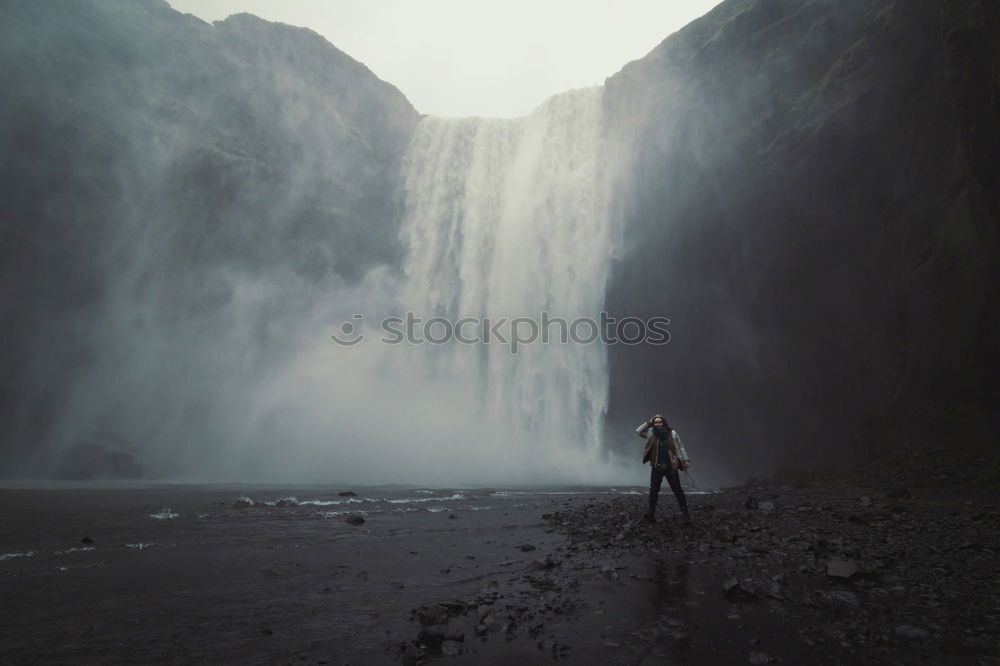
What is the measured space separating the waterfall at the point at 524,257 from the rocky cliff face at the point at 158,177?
17.2 feet

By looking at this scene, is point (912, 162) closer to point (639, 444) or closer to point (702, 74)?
point (702, 74)

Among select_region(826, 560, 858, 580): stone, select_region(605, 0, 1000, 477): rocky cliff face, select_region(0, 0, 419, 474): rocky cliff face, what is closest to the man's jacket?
select_region(826, 560, 858, 580): stone

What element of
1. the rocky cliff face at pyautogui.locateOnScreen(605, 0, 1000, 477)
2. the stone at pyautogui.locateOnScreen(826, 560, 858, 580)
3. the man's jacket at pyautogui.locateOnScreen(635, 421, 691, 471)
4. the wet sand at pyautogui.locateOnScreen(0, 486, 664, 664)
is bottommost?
the wet sand at pyautogui.locateOnScreen(0, 486, 664, 664)

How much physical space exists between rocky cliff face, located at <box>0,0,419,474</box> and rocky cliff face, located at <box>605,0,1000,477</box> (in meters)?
23.2

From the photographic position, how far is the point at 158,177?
36562 mm

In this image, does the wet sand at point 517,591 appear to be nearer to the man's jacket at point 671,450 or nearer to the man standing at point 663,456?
the man standing at point 663,456

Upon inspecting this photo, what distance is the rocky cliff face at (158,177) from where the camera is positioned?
3162 cm

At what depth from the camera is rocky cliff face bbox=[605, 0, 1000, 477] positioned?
57.9 feet

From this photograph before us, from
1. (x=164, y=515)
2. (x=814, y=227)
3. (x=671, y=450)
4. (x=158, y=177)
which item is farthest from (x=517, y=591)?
(x=158, y=177)

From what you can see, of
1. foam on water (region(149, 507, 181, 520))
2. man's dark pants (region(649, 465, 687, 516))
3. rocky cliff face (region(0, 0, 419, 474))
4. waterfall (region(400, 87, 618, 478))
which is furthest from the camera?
waterfall (region(400, 87, 618, 478))

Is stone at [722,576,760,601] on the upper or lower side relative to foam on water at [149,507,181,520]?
upper

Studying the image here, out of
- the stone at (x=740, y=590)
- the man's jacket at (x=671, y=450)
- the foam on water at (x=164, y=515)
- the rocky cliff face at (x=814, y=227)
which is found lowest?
the foam on water at (x=164, y=515)

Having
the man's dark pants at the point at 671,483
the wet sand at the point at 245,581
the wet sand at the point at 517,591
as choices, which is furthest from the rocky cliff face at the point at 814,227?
the wet sand at the point at 245,581

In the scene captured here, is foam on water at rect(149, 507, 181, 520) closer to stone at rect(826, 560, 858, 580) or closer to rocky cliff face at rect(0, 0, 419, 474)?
stone at rect(826, 560, 858, 580)
